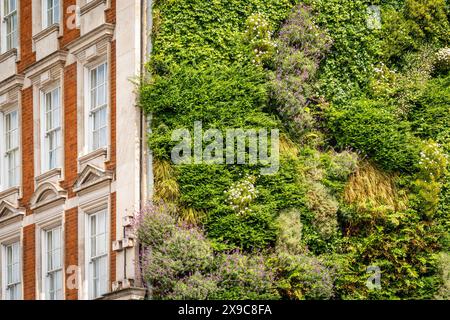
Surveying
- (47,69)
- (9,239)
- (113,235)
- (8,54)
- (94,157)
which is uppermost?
(8,54)

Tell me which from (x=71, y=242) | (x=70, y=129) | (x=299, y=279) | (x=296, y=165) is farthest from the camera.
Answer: (x=70, y=129)

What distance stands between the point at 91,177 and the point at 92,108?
5.61ft

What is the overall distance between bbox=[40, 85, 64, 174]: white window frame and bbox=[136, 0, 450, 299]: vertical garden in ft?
12.5

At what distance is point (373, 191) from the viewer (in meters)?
41.5

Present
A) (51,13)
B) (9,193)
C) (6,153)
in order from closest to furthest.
Answer: (51,13), (9,193), (6,153)

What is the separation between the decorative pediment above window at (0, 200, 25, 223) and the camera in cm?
4444

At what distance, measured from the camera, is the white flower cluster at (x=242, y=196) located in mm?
39812

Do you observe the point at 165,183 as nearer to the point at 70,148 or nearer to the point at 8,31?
the point at 70,148

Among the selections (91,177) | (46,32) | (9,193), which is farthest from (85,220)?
(46,32)

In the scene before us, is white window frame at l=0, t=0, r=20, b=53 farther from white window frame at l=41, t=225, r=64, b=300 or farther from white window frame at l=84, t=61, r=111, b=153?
white window frame at l=41, t=225, r=64, b=300

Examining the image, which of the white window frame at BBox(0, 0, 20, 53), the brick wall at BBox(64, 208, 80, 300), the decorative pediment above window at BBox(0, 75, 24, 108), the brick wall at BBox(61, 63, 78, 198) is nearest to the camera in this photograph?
the brick wall at BBox(64, 208, 80, 300)

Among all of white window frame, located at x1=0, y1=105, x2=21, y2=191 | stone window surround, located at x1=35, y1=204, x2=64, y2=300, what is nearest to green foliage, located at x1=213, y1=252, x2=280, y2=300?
stone window surround, located at x1=35, y1=204, x2=64, y2=300

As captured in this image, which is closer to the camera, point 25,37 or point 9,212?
point 9,212
